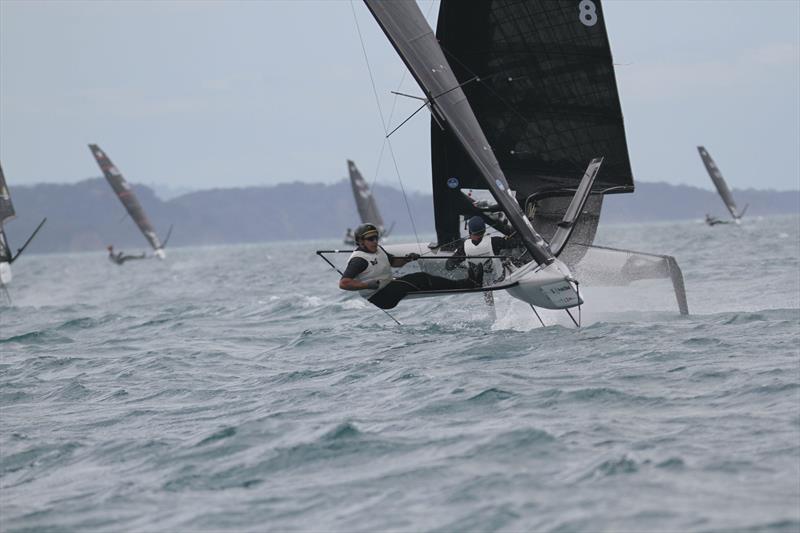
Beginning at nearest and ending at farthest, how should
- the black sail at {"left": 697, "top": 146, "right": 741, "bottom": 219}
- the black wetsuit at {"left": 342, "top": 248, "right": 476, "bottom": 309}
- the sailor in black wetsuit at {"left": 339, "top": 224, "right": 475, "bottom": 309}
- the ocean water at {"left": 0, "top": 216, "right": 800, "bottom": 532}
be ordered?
the ocean water at {"left": 0, "top": 216, "right": 800, "bottom": 532} → the sailor in black wetsuit at {"left": 339, "top": 224, "right": 475, "bottom": 309} → the black wetsuit at {"left": 342, "top": 248, "right": 476, "bottom": 309} → the black sail at {"left": 697, "top": 146, "right": 741, "bottom": 219}

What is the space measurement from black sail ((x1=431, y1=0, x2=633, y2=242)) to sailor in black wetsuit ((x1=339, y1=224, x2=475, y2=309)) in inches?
105

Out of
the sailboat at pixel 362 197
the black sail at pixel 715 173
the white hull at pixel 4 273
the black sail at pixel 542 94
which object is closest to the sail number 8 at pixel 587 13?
the black sail at pixel 542 94

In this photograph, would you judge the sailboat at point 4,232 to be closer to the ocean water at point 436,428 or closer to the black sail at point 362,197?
the ocean water at point 436,428

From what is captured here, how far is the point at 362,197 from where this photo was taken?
56.8m

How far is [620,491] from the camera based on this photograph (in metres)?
5.65

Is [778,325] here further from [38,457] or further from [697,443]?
[38,457]

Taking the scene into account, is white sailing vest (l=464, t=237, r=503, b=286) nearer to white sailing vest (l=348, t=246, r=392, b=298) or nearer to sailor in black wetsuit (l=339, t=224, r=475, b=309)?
sailor in black wetsuit (l=339, t=224, r=475, b=309)

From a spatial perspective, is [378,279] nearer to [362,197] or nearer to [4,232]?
[4,232]

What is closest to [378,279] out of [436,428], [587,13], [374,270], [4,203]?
[374,270]

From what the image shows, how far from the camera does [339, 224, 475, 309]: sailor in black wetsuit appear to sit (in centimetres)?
1241

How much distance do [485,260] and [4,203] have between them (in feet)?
62.4

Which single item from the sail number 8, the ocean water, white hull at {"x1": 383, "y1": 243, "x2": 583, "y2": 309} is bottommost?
the ocean water

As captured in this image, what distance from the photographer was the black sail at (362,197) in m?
55.9

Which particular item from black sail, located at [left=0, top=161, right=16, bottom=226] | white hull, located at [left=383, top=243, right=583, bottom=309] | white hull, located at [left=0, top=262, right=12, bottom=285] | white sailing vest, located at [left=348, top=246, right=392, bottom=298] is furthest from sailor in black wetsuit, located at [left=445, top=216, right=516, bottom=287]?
white hull, located at [left=0, top=262, right=12, bottom=285]
